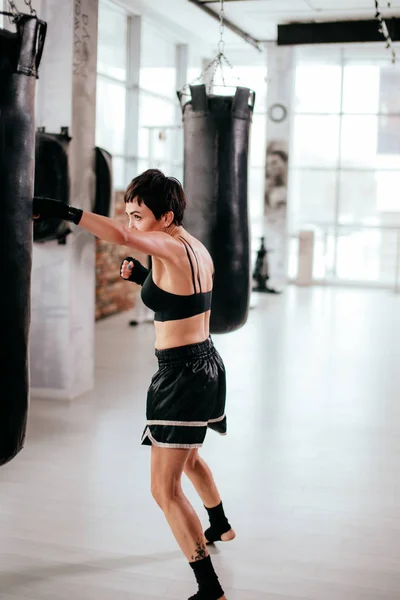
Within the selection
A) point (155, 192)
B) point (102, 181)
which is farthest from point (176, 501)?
point (102, 181)

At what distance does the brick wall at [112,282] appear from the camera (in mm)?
9289

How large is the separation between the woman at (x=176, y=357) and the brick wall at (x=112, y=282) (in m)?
6.51

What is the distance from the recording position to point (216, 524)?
327 cm

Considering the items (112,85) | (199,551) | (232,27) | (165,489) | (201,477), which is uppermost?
(232,27)

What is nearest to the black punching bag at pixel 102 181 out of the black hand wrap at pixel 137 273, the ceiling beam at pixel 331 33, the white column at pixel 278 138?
the black hand wrap at pixel 137 273

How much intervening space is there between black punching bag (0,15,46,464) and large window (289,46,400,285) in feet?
37.1

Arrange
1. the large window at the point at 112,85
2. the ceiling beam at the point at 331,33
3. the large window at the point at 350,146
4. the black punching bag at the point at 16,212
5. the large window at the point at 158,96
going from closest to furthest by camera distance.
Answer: the black punching bag at the point at 16,212 → the ceiling beam at the point at 331,33 → the large window at the point at 112,85 → the large window at the point at 158,96 → the large window at the point at 350,146

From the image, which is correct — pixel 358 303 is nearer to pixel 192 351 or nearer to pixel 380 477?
pixel 380 477

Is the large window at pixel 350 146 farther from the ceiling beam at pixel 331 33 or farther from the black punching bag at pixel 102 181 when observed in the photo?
the black punching bag at pixel 102 181

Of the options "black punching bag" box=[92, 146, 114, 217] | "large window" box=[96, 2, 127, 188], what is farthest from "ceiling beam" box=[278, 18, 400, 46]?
"black punching bag" box=[92, 146, 114, 217]

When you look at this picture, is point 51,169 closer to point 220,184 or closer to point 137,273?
point 220,184

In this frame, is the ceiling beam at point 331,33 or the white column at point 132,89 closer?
the ceiling beam at point 331,33

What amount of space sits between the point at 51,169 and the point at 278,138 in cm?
826

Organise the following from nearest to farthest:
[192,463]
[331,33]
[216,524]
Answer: [192,463] < [216,524] < [331,33]
